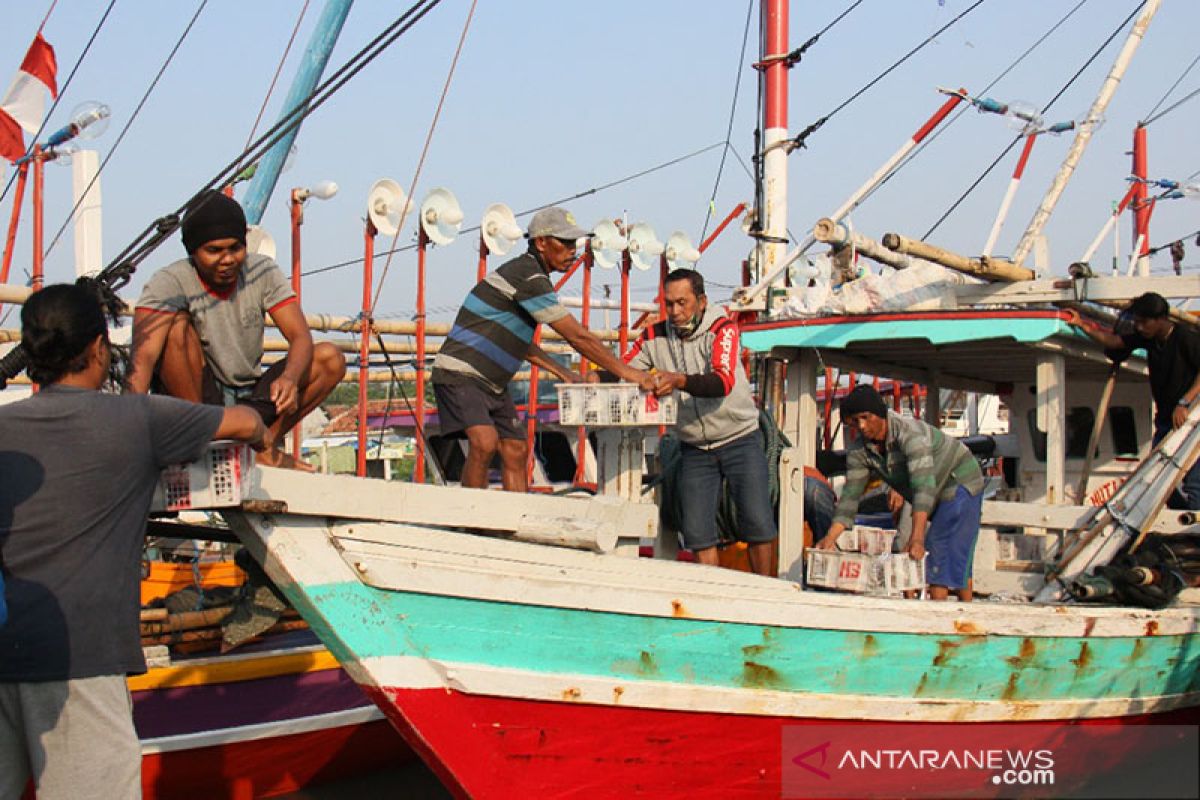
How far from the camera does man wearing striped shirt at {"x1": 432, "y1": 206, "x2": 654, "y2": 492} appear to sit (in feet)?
18.6

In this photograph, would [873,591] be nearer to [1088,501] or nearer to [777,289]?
[777,289]

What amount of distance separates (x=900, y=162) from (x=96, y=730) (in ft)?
20.9

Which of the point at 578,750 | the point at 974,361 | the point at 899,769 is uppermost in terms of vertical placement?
the point at 974,361

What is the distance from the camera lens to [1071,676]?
235 inches

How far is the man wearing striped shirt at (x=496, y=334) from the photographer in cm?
568

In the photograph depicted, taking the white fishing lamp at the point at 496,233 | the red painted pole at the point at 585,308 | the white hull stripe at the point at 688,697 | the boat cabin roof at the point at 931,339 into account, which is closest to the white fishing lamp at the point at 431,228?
the white fishing lamp at the point at 496,233

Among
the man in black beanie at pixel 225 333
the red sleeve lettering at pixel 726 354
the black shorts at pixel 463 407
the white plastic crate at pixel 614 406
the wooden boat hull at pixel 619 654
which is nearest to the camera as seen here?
the wooden boat hull at pixel 619 654

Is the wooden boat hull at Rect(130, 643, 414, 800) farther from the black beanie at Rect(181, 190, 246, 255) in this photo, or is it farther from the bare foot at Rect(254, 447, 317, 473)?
the black beanie at Rect(181, 190, 246, 255)

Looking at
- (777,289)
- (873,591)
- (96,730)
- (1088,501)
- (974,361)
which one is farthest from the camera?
(1088,501)

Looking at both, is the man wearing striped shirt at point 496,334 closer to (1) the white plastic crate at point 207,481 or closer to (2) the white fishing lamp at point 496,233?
(1) the white plastic crate at point 207,481

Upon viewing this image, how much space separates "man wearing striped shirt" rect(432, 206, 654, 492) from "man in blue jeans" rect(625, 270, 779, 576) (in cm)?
62

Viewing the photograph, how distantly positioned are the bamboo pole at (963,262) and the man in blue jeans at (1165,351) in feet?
1.65

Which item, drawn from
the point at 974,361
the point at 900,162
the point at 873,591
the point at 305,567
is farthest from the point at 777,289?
the point at 305,567

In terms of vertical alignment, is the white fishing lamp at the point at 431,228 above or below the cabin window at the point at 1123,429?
above
